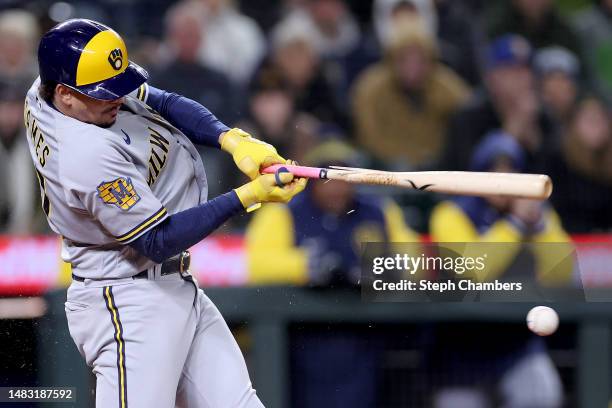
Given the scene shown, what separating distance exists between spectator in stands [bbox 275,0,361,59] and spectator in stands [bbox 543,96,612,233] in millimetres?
1339

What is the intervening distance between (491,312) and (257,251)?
0.99m

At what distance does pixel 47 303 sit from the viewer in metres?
3.89

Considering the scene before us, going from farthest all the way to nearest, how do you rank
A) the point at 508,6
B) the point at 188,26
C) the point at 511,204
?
1. the point at 508,6
2. the point at 188,26
3. the point at 511,204

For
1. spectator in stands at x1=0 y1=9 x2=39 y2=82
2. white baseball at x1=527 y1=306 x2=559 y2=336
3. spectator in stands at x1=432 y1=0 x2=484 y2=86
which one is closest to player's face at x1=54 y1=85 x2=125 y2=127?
white baseball at x1=527 y1=306 x2=559 y2=336

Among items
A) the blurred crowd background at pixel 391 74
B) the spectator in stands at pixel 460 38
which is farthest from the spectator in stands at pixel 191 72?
the spectator in stands at pixel 460 38

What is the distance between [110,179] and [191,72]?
2517mm

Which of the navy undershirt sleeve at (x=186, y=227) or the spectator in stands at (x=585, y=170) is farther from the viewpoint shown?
the spectator in stands at (x=585, y=170)

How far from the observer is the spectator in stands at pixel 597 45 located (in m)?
5.91

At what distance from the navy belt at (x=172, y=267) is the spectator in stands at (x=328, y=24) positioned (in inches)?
117

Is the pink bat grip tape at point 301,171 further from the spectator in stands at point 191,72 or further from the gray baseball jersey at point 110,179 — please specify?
the spectator in stands at point 191,72

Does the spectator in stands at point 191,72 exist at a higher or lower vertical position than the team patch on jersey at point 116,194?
higher

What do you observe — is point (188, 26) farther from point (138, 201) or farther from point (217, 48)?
point (138, 201)

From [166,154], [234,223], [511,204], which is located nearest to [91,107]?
[166,154]

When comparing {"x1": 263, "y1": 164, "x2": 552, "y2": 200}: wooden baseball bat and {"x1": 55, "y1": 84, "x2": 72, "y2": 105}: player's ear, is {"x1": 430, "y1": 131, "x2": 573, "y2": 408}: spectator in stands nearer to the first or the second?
{"x1": 263, "y1": 164, "x2": 552, "y2": 200}: wooden baseball bat
